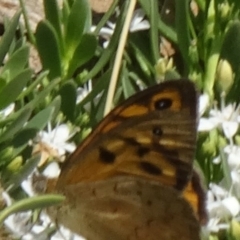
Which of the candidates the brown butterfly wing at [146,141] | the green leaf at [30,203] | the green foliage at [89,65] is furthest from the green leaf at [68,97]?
the green leaf at [30,203]

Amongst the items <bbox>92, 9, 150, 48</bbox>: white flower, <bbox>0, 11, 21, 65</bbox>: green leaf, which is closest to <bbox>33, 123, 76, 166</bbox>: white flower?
<bbox>0, 11, 21, 65</bbox>: green leaf

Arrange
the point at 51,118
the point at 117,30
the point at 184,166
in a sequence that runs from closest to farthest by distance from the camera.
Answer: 1. the point at 184,166
2. the point at 51,118
3. the point at 117,30

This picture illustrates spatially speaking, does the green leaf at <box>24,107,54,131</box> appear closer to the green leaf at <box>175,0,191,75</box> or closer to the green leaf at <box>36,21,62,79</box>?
the green leaf at <box>36,21,62,79</box>

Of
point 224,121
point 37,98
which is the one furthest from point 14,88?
point 224,121

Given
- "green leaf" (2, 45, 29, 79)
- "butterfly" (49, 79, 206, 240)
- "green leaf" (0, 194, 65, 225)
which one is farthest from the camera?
"green leaf" (2, 45, 29, 79)

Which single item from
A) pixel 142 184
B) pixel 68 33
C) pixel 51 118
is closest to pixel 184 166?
pixel 142 184

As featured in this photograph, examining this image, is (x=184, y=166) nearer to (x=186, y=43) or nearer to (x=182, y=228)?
(x=182, y=228)
